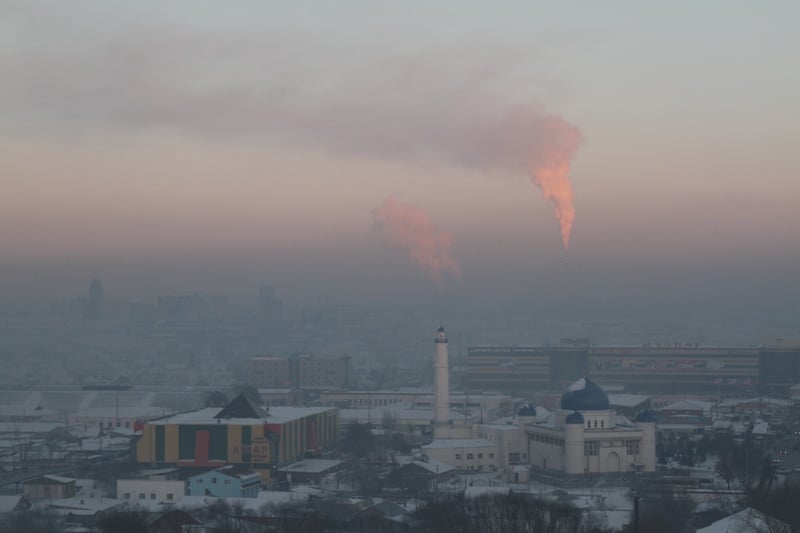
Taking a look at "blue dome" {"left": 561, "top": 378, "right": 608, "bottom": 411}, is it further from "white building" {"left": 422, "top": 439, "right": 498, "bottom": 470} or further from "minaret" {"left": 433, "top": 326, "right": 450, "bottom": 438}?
"minaret" {"left": 433, "top": 326, "right": 450, "bottom": 438}

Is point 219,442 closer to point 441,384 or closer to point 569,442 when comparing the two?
point 441,384

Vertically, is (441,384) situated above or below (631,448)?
above

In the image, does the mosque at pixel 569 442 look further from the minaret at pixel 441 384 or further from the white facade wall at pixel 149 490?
the white facade wall at pixel 149 490

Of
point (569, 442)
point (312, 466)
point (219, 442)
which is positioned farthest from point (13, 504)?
point (569, 442)

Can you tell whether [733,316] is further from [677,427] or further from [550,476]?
[550,476]

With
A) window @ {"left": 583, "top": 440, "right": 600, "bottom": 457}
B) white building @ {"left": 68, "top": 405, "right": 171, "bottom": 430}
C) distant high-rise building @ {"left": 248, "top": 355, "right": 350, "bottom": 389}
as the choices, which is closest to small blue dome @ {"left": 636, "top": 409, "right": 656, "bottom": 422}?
window @ {"left": 583, "top": 440, "right": 600, "bottom": 457}

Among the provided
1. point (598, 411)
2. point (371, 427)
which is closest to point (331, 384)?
point (371, 427)

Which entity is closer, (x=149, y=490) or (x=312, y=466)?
(x=149, y=490)

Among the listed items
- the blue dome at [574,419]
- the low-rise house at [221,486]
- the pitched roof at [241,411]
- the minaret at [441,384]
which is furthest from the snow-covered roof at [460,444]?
the low-rise house at [221,486]
